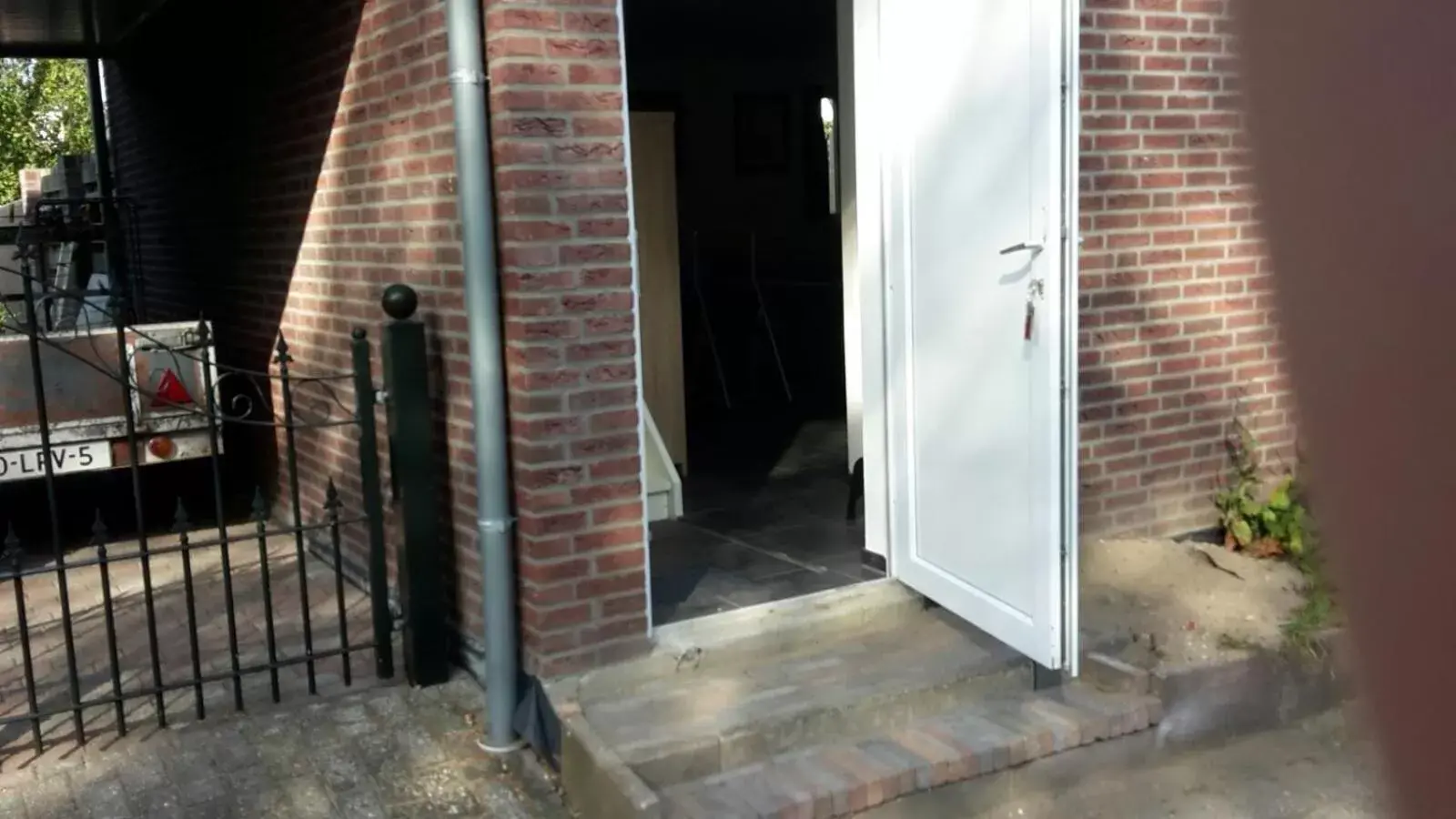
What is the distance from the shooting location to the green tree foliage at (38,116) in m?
20.1

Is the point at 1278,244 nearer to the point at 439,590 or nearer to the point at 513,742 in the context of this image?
the point at 513,742

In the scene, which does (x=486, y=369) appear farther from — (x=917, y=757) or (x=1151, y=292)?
(x=1151, y=292)

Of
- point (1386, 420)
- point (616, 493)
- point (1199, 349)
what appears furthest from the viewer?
point (1199, 349)

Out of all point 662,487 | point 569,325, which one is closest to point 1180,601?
point 662,487

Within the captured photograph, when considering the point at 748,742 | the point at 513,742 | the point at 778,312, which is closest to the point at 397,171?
the point at 513,742

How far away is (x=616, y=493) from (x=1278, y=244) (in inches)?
130

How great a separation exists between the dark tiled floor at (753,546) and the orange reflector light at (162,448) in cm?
246

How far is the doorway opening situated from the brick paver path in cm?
87

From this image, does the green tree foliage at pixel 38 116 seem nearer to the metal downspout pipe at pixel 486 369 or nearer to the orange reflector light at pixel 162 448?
the orange reflector light at pixel 162 448

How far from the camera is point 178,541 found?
5.06 meters

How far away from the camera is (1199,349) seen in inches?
202

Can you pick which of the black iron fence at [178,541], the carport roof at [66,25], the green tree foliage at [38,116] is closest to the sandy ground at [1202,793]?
the black iron fence at [178,541]

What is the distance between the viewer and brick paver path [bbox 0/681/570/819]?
3424 millimetres

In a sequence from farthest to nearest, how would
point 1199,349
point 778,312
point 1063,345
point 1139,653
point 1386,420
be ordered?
point 778,312
point 1199,349
point 1139,653
point 1063,345
point 1386,420
